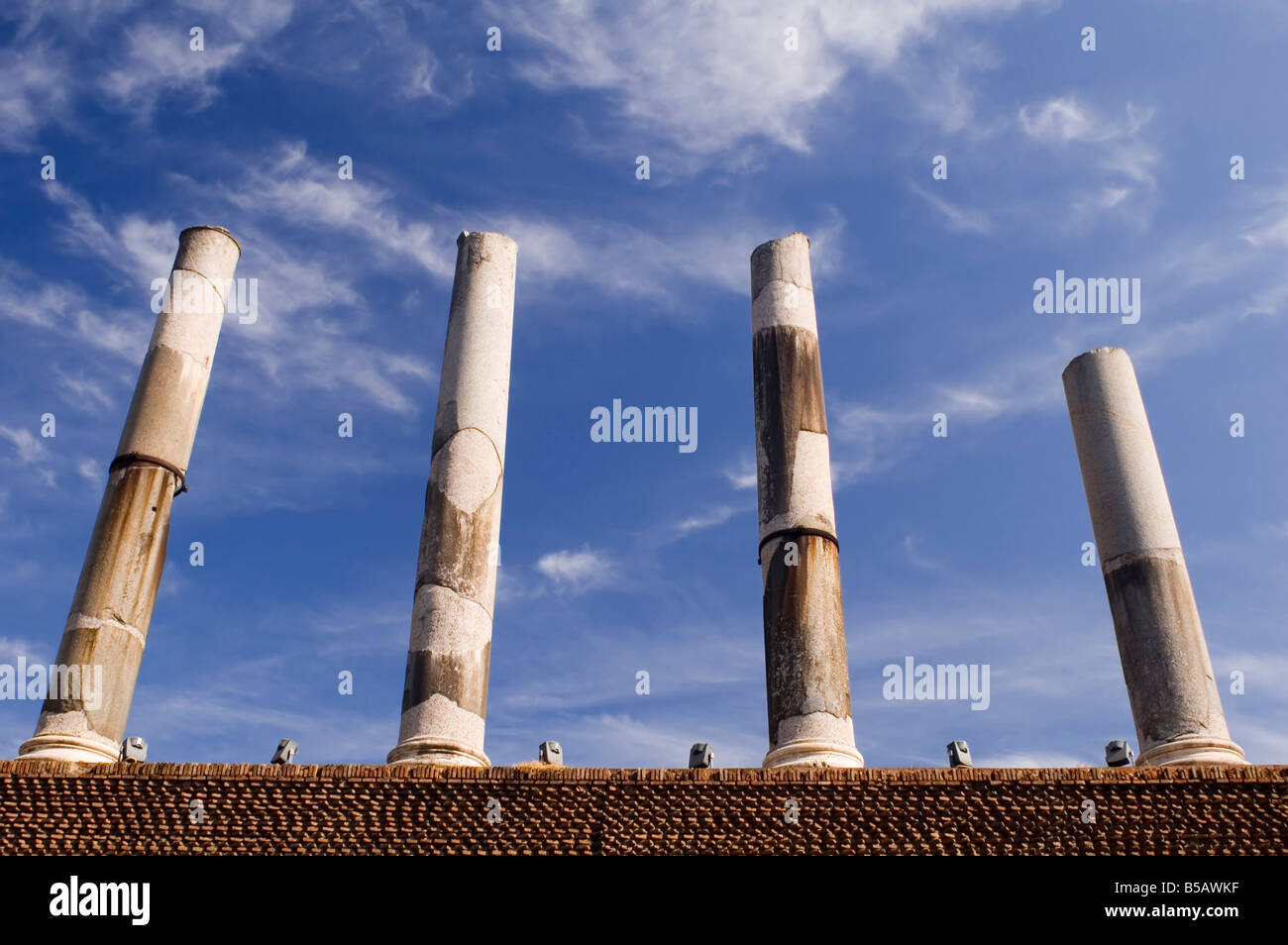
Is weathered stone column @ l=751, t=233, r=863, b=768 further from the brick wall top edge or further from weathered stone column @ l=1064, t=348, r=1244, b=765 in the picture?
weathered stone column @ l=1064, t=348, r=1244, b=765

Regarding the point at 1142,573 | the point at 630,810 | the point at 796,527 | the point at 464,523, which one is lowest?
the point at 630,810

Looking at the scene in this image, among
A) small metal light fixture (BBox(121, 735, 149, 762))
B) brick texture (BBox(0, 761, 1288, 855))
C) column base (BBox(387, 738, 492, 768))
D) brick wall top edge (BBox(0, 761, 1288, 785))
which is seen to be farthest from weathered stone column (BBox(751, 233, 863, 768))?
small metal light fixture (BBox(121, 735, 149, 762))

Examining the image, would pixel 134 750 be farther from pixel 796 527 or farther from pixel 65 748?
pixel 796 527

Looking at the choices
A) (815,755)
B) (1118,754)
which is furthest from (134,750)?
(1118,754)


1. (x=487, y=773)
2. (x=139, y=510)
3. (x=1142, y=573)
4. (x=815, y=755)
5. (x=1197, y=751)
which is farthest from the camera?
(x=139, y=510)

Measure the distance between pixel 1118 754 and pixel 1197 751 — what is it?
43.9 inches

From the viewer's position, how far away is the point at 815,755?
9.98m

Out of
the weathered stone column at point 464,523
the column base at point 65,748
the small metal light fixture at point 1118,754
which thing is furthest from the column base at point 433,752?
the small metal light fixture at point 1118,754

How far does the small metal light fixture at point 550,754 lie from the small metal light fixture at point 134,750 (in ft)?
12.1

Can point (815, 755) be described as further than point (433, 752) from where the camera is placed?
No

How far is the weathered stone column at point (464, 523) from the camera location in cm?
1055

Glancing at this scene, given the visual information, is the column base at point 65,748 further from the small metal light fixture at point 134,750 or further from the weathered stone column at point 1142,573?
the weathered stone column at point 1142,573
